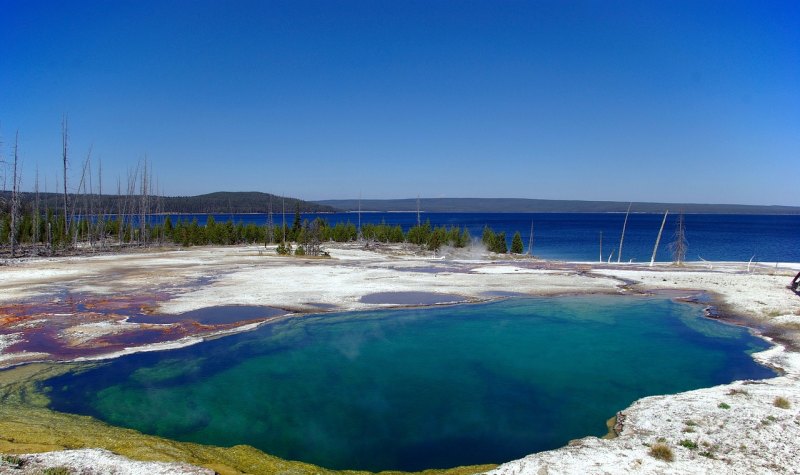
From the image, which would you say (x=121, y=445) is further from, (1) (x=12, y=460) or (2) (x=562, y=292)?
(2) (x=562, y=292)

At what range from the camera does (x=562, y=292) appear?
107 feet

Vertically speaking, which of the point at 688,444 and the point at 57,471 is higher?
the point at 57,471

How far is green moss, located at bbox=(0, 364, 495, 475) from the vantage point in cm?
994

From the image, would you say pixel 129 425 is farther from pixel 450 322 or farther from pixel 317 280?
pixel 317 280

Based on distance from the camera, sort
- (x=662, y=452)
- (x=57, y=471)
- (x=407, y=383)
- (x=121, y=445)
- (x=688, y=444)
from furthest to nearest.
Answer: (x=407, y=383)
(x=688, y=444)
(x=121, y=445)
(x=662, y=452)
(x=57, y=471)

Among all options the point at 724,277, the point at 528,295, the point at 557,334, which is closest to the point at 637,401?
the point at 557,334

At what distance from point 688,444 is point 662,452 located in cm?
96

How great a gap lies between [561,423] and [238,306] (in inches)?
736

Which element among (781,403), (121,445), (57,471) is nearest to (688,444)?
(781,403)

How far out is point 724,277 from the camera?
1553 inches


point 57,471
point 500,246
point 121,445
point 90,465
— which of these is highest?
point 500,246

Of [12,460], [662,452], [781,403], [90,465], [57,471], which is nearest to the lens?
[57,471]

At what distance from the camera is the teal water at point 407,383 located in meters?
12.4

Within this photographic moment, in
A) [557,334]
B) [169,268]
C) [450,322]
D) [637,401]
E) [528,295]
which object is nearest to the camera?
[637,401]
